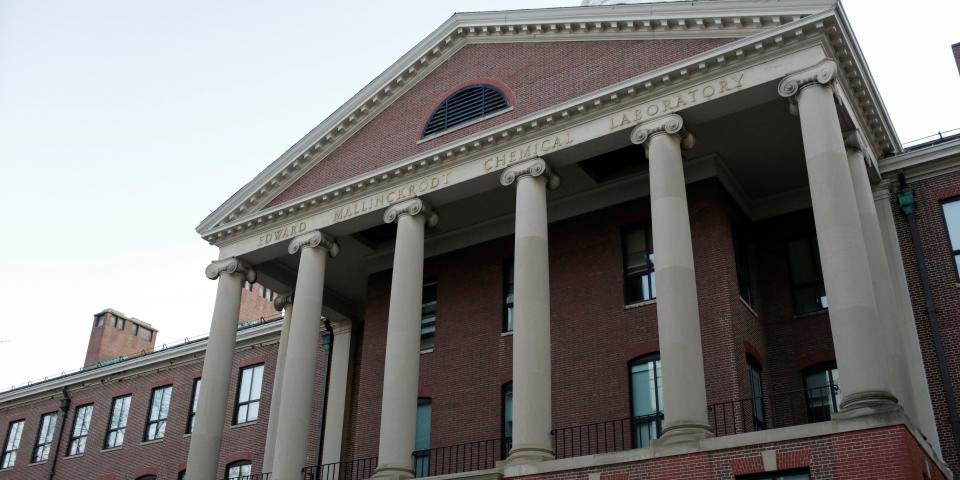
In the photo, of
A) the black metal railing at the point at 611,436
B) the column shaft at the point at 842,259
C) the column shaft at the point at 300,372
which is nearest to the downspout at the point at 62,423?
the column shaft at the point at 300,372

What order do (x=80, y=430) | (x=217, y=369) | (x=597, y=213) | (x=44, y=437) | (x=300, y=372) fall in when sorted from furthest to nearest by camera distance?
(x=44, y=437) < (x=80, y=430) < (x=217, y=369) < (x=597, y=213) < (x=300, y=372)

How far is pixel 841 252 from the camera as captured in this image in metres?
18.7

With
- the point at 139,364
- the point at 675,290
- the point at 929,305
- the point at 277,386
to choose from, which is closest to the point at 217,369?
the point at 277,386

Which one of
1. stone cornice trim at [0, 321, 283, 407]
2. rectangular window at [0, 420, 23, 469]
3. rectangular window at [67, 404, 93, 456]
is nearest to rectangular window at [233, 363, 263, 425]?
stone cornice trim at [0, 321, 283, 407]

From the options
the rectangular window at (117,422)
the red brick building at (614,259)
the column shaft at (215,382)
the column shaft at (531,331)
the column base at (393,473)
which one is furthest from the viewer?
the rectangular window at (117,422)

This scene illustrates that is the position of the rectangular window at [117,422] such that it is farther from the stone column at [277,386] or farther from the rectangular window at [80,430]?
the stone column at [277,386]

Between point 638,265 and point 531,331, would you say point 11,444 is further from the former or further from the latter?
point 638,265

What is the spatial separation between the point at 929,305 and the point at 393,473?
14.0 metres

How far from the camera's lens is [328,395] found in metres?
32.9

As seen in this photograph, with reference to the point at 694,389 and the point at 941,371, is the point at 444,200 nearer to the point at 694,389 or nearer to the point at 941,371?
the point at 694,389

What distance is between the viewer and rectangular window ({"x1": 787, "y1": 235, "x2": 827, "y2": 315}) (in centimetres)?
2602

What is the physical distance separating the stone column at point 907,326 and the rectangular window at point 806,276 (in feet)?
6.55

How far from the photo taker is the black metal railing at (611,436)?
23.9 m

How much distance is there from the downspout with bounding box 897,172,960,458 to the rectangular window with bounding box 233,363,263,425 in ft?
79.0
